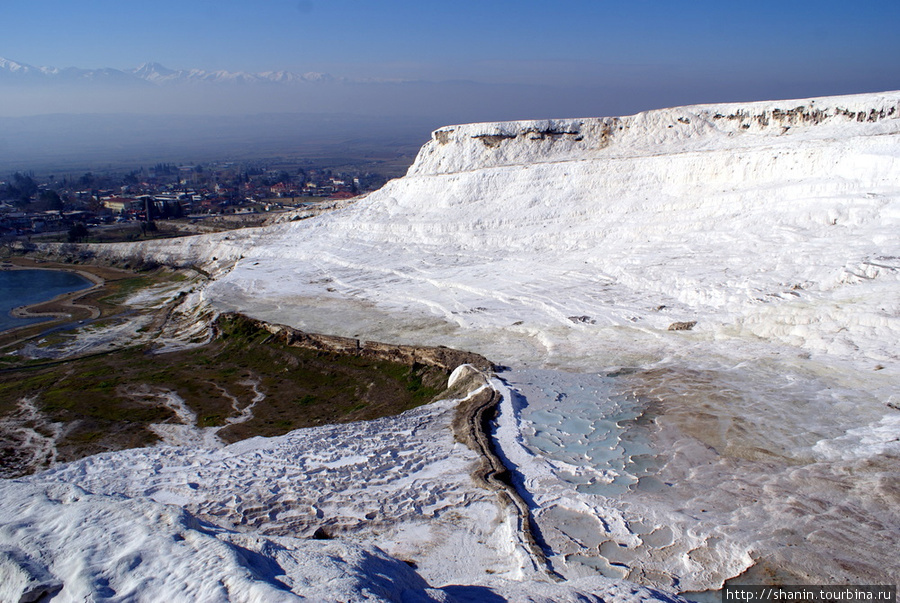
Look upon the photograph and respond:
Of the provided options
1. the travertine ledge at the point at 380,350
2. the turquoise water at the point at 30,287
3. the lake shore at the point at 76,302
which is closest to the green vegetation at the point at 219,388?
the travertine ledge at the point at 380,350

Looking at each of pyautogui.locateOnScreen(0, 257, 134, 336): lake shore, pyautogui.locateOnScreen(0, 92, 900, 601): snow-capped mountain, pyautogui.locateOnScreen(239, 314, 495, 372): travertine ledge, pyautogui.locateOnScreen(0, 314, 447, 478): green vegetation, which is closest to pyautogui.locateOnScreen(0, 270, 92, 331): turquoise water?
pyautogui.locateOnScreen(0, 257, 134, 336): lake shore

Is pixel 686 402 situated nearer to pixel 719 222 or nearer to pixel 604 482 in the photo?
pixel 604 482

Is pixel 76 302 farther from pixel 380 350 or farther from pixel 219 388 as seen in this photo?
pixel 380 350

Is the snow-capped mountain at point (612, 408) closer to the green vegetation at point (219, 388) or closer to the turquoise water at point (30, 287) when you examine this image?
the green vegetation at point (219, 388)

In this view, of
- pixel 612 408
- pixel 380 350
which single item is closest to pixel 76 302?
pixel 380 350

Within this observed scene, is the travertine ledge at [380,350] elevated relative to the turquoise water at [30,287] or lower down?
elevated

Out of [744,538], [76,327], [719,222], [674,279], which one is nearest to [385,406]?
[744,538]

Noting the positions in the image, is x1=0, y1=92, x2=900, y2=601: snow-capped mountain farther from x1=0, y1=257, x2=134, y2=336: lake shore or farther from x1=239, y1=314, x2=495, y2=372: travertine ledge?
x1=0, y1=257, x2=134, y2=336: lake shore
